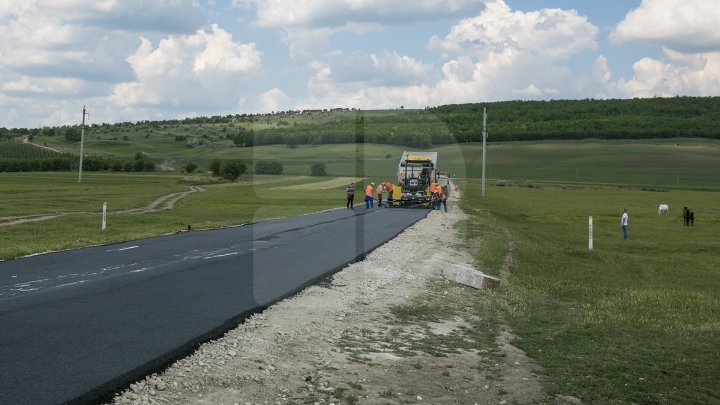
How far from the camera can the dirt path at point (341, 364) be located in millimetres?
8195

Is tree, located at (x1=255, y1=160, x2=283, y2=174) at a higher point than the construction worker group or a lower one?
higher

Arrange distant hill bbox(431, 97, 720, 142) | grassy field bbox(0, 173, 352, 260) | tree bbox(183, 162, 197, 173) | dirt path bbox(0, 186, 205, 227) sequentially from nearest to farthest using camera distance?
grassy field bbox(0, 173, 352, 260)
dirt path bbox(0, 186, 205, 227)
tree bbox(183, 162, 197, 173)
distant hill bbox(431, 97, 720, 142)

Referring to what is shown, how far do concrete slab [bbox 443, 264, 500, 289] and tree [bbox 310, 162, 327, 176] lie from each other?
67.8 m

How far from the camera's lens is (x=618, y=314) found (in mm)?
15180

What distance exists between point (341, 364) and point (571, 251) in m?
20.8

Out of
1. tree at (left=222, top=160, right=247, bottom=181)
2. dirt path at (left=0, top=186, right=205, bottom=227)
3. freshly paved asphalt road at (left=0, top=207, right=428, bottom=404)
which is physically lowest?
dirt path at (left=0, top=186, right=205, bottom=227)

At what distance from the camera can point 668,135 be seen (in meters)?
158

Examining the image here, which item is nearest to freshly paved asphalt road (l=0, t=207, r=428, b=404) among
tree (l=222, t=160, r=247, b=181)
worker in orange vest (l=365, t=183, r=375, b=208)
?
worker in orange vest (l=365, t=183, r=375, b=208)

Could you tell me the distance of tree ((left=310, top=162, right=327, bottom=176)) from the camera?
283ft

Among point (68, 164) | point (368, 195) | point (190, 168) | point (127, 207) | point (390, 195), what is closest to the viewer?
point (368, 195)

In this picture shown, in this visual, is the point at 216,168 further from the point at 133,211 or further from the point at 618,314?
the point at 618,314

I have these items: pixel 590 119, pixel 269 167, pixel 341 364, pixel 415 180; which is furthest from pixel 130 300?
pixel 590 119

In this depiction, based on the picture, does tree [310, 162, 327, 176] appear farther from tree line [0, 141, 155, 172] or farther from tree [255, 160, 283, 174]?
tree line [0, 141, 155, 172]

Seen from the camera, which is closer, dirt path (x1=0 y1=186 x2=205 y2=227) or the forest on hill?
dirt path (x1=0 y1=186 x2=205 y2=227)
